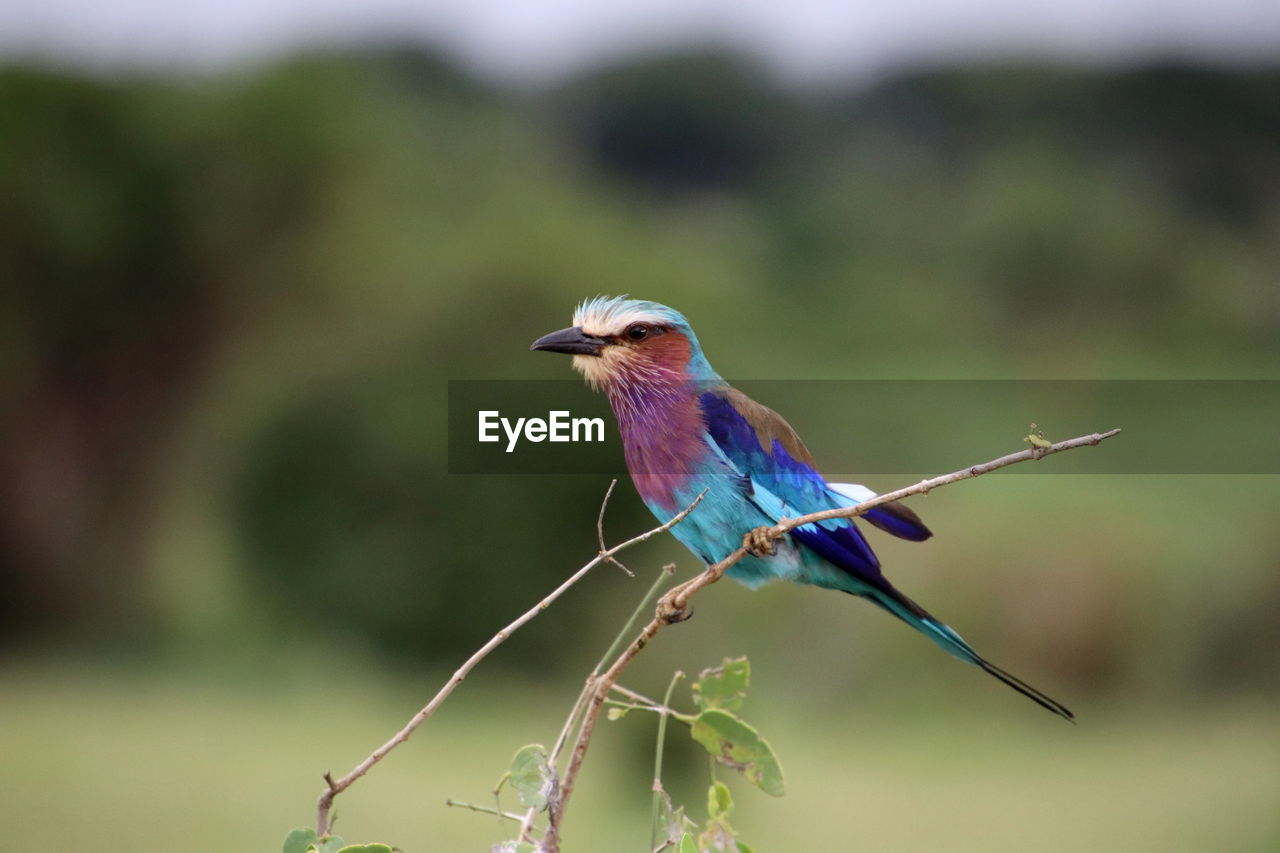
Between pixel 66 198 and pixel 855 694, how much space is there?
4931 millimetres

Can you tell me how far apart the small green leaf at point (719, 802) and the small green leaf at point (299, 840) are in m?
0.32

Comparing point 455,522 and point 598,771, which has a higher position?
point 455,522

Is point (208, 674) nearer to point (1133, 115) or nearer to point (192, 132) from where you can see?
point (192, 132)

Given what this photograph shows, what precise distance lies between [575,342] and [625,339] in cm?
5

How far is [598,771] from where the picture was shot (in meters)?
5.94

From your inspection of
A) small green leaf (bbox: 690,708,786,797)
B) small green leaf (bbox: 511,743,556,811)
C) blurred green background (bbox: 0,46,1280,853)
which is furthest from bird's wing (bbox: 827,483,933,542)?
blurred green background (bbox: 0,46,1280,853)

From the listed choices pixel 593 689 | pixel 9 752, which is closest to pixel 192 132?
pixel 9 752

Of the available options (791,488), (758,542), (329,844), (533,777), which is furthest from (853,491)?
(329,844)

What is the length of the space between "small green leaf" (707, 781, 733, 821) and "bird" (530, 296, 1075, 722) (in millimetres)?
275

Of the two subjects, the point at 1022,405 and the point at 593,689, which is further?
the point at 1022,405

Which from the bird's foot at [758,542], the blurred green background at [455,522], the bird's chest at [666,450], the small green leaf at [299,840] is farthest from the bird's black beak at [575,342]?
the blurred green background at [455,522]

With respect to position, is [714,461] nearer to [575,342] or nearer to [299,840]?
[575,342]

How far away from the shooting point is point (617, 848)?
15.2 feet

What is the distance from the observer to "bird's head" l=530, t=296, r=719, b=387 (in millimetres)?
1207
